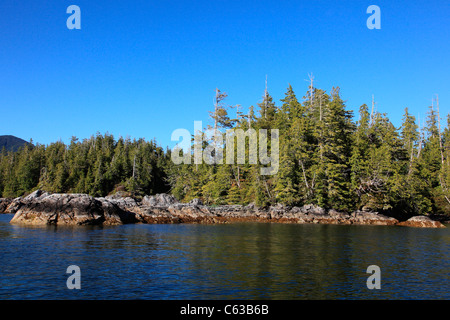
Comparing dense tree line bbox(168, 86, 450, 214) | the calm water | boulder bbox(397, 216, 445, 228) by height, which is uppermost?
dense tree line bbox(168, 86, 450, 214)

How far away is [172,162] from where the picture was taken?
104312 mm

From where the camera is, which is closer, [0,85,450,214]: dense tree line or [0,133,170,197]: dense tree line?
[0,85,450,214]: dense tree line

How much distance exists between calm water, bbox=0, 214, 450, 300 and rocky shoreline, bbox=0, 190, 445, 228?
1365 centimetres

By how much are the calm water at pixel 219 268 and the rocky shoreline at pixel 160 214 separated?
13.6m

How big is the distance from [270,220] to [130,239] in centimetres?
3048

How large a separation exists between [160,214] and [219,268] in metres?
36.4

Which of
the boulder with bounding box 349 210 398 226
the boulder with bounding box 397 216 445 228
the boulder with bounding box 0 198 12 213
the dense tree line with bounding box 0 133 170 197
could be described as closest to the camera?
the boulder with bounding box 397 216 445 228

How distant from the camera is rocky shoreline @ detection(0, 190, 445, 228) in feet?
147

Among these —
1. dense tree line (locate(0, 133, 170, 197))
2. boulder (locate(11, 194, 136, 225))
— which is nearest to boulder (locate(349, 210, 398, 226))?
boulder (locate(11, 194, 136, 225))

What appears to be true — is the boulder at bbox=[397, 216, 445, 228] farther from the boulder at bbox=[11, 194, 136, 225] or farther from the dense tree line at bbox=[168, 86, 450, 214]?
the boulder at bbox=[11, 194, 136, 225]

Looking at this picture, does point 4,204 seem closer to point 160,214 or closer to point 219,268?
point 160,214

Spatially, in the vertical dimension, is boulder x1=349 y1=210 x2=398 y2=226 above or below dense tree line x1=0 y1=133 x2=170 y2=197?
Answer: below

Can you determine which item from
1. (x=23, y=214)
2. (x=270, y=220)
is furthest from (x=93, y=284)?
(x=270, y=220)
